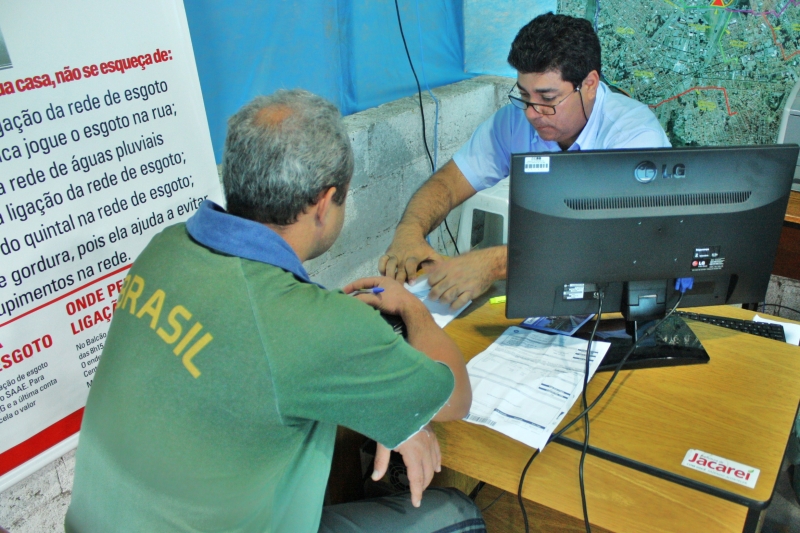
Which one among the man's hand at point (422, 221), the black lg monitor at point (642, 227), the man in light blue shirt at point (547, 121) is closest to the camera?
the black lg monitor at point (642, 227)

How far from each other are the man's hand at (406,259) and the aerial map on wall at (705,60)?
1.68 metres

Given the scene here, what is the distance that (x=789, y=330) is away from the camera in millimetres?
1492

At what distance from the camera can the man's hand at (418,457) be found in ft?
3.56

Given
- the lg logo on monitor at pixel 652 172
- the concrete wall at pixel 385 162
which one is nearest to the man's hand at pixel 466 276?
the lg logo on monitor at pixel 652 172

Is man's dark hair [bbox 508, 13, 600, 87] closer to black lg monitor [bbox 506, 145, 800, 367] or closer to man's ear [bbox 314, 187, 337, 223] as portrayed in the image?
black lg monitor [bbox 506, 145, 800, 367]

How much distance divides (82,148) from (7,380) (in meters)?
0.53

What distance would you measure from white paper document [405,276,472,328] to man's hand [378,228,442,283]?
30 mm

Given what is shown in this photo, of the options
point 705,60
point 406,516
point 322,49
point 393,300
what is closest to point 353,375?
point 393,300

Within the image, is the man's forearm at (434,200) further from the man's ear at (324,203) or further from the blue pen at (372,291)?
the man's ear at (324,203)

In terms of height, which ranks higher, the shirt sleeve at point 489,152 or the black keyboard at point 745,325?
the shirt sleeve at point 489,152

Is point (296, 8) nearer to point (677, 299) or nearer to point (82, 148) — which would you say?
point (82, 148)

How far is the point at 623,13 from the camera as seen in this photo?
276 cm

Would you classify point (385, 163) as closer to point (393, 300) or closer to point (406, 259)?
point (406, 259)

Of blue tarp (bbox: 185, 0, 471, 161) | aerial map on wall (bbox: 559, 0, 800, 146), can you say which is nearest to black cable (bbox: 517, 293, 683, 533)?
blue tarp (bbox: 185, 0, 471, 161)
